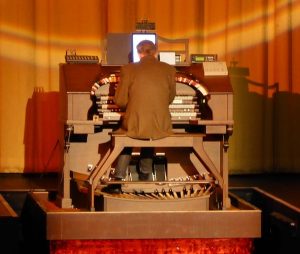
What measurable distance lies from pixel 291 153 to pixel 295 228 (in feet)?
8.54

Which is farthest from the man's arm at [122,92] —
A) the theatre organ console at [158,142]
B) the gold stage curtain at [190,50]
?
the gold stage curtain at [190,50]

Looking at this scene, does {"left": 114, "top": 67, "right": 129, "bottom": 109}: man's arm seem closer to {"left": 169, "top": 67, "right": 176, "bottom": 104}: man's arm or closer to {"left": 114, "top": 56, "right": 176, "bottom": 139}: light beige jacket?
{"left": 114, "top": 56, "right": 176, "bottom": 139}: light beige jacket

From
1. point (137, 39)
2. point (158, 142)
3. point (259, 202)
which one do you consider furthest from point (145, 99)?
point (259, 202)

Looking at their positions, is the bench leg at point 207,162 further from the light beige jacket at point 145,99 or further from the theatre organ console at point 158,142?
the light beige jacket at point 145,99

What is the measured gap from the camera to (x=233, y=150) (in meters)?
7.91

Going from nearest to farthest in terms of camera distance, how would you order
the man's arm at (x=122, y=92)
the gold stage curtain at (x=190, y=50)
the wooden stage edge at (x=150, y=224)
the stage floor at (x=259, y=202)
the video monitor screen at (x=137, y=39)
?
the wooden stage edge at (x=150, y=224)
the stage floor at (x=259, y=202)
the man's arm at (x=122, y=92)
the video monitor screen at (x=137, y=39)
the gold stage curtain at (x=190, y=50)

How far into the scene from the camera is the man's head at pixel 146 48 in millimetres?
5566

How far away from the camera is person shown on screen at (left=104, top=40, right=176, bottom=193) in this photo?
A: 5.46 metres

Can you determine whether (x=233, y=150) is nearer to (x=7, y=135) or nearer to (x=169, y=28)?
(x=169, y=28)

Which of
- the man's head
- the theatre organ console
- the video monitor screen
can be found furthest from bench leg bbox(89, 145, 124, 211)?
the video monitor screen

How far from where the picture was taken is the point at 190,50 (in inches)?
309

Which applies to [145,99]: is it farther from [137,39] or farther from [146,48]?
[137,39]

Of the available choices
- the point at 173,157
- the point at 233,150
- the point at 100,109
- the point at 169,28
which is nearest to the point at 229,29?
the point at 169,28

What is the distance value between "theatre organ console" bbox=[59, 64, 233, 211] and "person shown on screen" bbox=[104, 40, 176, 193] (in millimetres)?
86
